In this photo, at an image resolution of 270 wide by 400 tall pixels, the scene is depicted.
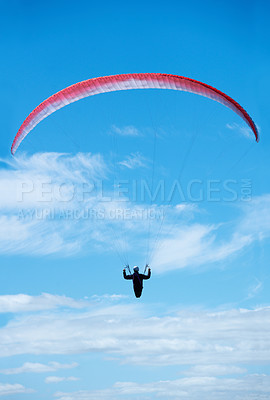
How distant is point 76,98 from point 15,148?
496 centimetres

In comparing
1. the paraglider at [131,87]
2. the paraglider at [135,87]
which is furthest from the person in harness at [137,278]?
the paraglider at [131,87]

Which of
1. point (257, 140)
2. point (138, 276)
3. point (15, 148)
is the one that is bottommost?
point (138, 276)

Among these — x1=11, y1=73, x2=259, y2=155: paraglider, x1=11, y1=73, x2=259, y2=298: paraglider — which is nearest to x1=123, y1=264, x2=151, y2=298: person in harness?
x1=11, y1=73, x2=259, y2=298: paraglider

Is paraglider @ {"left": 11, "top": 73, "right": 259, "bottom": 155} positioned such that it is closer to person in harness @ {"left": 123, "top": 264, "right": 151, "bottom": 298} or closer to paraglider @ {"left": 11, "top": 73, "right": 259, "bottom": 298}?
paraglider @ {"left": 11, "top": 73, "right": 259, "bottom": 298}

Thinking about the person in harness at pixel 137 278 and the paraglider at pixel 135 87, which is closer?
the paraglider at pixel 135 87

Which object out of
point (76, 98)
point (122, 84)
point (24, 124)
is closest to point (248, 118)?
point (122, 84)

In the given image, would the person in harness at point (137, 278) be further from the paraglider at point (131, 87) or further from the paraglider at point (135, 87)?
the paraglider at point (131, 87)

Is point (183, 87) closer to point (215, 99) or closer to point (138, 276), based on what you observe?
point (215, 99)

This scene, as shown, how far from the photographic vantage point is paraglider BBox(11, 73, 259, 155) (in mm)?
27797

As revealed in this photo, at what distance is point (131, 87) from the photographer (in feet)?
Result: 93.5

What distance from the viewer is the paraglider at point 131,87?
27.8 metres

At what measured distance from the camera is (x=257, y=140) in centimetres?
2884

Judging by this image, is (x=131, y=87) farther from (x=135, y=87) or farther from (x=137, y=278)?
(x=137, y=278)

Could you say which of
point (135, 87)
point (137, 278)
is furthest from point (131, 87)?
point (137, 278)
